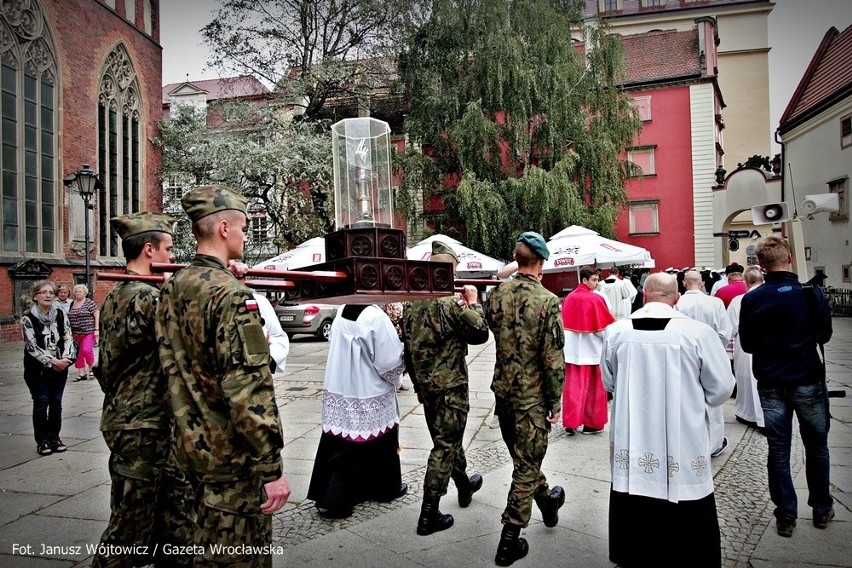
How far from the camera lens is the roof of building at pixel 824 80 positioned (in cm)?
2380

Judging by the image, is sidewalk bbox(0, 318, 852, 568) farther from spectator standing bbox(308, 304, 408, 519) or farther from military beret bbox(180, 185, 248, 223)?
military beret bbox(180, 185, 248, 223)

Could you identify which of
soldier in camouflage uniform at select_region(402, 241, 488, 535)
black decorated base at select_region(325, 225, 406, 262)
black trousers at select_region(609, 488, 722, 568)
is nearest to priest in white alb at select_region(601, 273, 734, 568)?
black trousers at select_region(609, 488, 722, 568)

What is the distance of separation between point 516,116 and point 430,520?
22.0 m

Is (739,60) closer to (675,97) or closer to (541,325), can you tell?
(675,97)

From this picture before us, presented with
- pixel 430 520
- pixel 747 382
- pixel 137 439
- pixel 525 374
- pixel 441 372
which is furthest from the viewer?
pixel 747 382

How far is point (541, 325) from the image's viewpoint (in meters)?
3.97

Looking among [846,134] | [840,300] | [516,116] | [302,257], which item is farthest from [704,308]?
[846,134]

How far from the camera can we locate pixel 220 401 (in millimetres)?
2490

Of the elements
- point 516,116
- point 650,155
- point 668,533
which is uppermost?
point 650,155

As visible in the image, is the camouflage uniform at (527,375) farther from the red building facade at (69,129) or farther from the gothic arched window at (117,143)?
the gothic arched window at (117,143)

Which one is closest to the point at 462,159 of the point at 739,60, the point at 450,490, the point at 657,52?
the point at 657,52

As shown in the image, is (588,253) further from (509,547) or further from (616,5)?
(616,5)

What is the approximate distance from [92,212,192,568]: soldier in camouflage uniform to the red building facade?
16.7m

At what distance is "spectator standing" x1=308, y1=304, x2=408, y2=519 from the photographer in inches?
190
